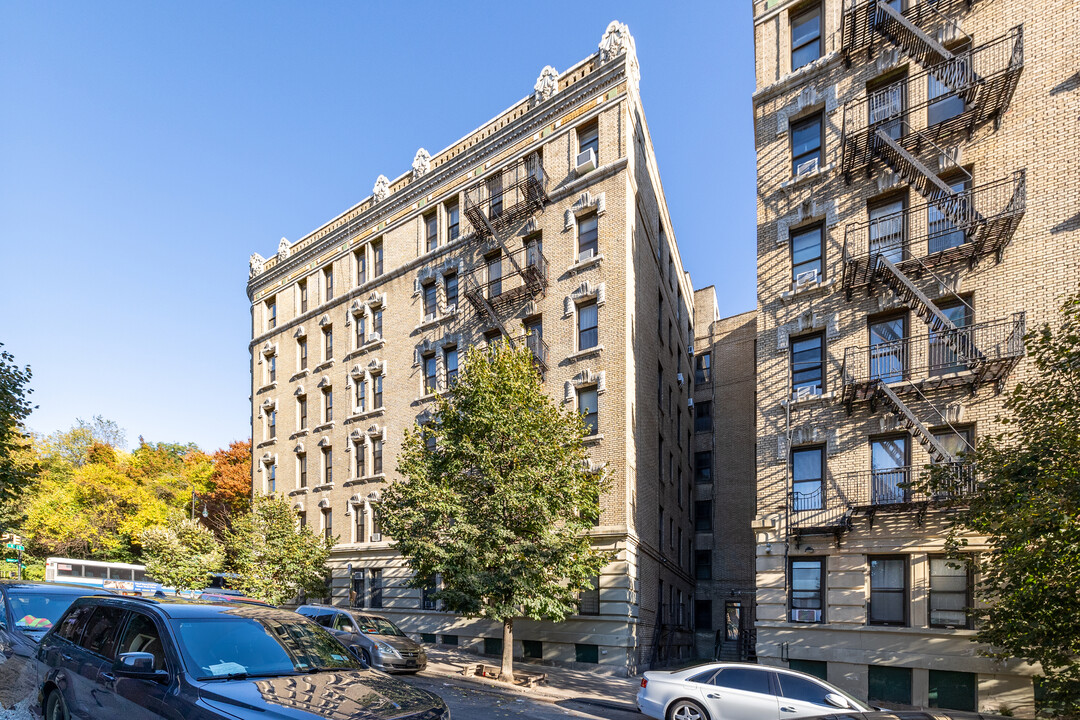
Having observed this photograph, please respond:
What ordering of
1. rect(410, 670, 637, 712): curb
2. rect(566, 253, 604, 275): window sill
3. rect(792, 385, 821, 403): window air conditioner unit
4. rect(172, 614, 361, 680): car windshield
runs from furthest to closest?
Result: rect(566, 253, 604, 275): window sill
rect(792, 385, 821, 403): window air conditioner unit
rect(410, 670, 637, 712): curb
rect(172, 614, 361, 680): car windshield

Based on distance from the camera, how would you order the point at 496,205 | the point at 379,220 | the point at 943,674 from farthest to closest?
1. the point at 379,220
2. the point at 496,205
3. the point at 943,674

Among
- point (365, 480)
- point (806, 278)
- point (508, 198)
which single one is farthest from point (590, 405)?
point (365, 480)

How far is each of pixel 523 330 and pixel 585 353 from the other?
244cm

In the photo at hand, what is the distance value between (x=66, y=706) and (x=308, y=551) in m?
23.2

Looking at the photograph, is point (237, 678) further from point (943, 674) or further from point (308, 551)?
point (308, 551)

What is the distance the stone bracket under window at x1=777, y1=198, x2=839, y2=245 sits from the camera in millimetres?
18562

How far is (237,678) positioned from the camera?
538 cm

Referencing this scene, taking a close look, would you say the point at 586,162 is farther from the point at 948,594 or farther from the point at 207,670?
the point at 207,670

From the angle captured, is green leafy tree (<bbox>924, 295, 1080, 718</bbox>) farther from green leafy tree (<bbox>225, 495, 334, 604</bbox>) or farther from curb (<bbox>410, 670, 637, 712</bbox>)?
green leafy tree (<bbox>225, 495, 334, 604</bbox>)

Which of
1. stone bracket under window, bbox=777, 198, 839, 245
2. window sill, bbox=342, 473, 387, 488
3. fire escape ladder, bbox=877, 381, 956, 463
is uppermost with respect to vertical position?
stone bracket under window, bbox=777, 198, 839, 245

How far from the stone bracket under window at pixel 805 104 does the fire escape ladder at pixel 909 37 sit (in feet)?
6.37

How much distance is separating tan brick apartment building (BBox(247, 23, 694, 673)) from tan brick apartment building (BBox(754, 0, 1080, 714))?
5398 mm

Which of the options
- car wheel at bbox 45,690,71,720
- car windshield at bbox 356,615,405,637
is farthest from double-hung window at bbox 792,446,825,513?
car wheel at bbox 45,690,71,720

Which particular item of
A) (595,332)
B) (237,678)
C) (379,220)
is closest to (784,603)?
(595,332)
